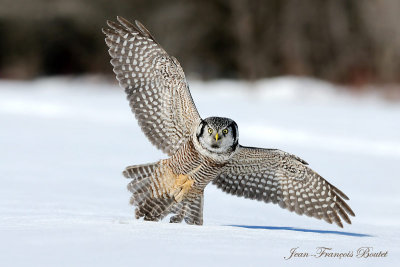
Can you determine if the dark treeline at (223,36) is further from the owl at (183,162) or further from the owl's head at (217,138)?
the owl's head at (217,138)

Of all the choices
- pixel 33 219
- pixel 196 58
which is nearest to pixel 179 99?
pixel 33 219

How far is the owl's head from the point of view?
390cm

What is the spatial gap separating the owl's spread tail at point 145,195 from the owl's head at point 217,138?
449 mm

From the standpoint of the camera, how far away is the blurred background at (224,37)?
25156mm

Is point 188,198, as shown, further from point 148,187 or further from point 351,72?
point 351,72

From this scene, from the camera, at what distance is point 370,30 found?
24.0m

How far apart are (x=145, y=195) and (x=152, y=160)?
4062 mm
